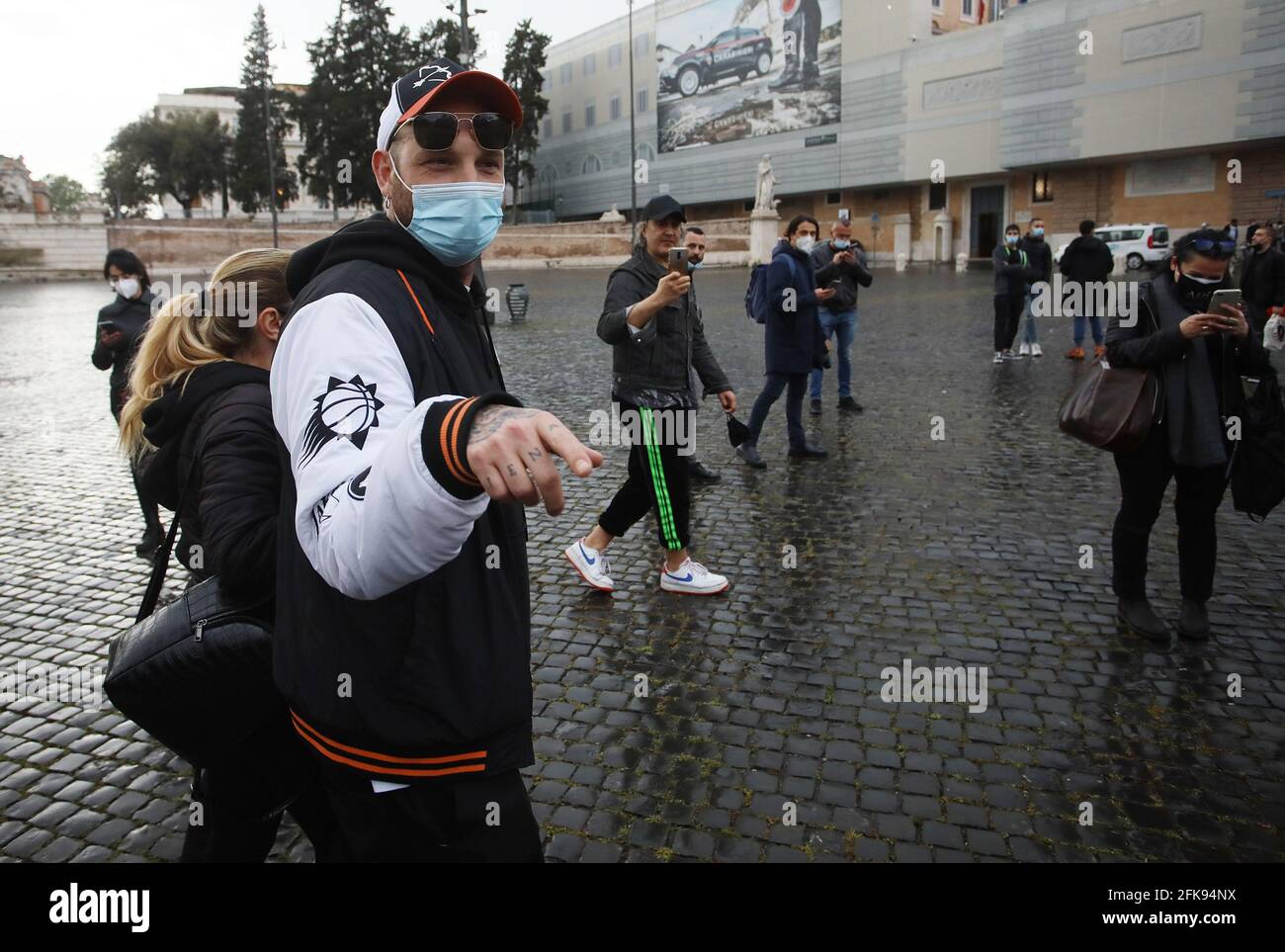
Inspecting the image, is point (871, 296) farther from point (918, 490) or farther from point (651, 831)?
point (651, 831)

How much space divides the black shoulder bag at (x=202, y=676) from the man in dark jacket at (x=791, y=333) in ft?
20.4

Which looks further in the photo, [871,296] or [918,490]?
[871,296]

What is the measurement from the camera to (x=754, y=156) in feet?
201

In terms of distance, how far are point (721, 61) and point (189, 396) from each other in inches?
2622

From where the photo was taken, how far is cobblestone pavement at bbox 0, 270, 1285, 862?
3275 millimetres

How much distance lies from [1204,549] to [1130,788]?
5.42 ft

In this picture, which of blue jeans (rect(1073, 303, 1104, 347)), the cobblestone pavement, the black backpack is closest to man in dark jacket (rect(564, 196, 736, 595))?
the cobblestone pavement

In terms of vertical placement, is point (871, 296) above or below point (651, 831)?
above

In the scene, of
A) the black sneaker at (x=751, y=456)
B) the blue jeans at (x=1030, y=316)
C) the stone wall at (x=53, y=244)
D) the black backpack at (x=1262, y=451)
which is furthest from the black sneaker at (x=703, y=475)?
the stone wall at (x=53, y=244)

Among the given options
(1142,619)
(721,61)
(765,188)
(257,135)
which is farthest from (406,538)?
(257,135)

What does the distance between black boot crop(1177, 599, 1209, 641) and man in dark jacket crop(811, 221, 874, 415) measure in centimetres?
562

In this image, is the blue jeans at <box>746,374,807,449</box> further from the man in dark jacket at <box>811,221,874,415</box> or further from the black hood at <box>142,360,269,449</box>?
the black hood at <box>142,360,269,449</box>

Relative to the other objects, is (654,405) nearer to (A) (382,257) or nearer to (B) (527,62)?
(A) (382,257)
